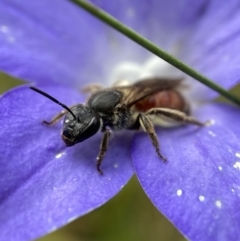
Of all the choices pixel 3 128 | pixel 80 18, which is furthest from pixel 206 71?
pixel 3 128

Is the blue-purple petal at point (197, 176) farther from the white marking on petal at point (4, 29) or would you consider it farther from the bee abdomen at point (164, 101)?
the white marking on petal at point (4, 29)

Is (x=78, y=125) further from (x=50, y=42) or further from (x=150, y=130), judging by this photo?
(x=50, y=42)

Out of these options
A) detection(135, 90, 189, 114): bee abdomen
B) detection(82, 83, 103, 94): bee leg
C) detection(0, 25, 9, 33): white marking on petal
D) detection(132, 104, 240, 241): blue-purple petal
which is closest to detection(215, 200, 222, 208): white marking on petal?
detection(132, 104, 240, 241): blue-purple petal

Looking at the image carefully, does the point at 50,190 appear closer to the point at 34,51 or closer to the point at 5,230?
the point at 5,230

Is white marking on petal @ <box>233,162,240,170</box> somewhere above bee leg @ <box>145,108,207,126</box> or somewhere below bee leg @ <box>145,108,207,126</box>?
above

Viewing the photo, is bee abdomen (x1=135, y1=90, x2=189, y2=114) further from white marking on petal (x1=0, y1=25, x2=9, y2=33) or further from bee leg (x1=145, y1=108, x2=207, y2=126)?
white marking on petal (x1=0, y1=25, x2=9, y2=33)

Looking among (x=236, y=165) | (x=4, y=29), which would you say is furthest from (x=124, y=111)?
(x=4, y=29)
